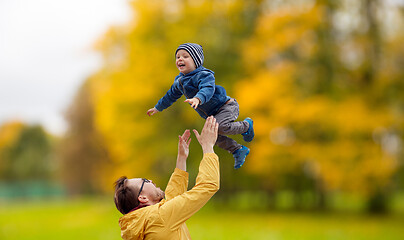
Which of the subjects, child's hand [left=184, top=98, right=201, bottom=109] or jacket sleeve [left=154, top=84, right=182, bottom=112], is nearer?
child's hand [left=184, top=98, right=201, bottom=109]

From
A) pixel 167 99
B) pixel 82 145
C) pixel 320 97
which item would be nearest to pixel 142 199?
pixel 167 99

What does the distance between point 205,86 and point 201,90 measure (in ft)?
0.18

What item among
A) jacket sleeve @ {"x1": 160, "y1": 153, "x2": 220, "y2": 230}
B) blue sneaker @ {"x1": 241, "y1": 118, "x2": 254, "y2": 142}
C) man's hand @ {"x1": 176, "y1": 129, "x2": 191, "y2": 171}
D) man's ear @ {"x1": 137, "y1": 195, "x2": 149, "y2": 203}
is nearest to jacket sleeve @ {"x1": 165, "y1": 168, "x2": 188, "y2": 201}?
man's hand @ {"x1": 176, "y1": 129, "x2": 191, "y2": 171}

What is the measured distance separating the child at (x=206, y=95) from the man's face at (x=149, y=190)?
50 centimetres

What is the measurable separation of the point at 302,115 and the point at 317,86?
2.66 metres

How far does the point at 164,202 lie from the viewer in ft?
9.50

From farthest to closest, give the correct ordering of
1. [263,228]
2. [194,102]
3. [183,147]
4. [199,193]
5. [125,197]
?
[263,228] → [183,147] → [125,197] → [199,193] → [194,102]

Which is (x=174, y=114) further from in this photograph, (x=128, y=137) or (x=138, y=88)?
(x=138, y=88)

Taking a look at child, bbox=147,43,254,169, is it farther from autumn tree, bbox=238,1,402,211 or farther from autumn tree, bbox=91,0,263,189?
autumn tree, bbox=238,1,402,211

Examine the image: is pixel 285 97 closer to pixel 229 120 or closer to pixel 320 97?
pixel 320 97

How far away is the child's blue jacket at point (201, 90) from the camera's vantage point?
93.9 inches

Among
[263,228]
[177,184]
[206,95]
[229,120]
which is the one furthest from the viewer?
[263,228]

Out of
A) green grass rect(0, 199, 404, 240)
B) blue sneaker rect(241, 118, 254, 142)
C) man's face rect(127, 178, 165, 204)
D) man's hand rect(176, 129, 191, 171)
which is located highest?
green grass rect(0, 199, 404, 240)

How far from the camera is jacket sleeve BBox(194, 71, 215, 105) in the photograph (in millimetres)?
2302
